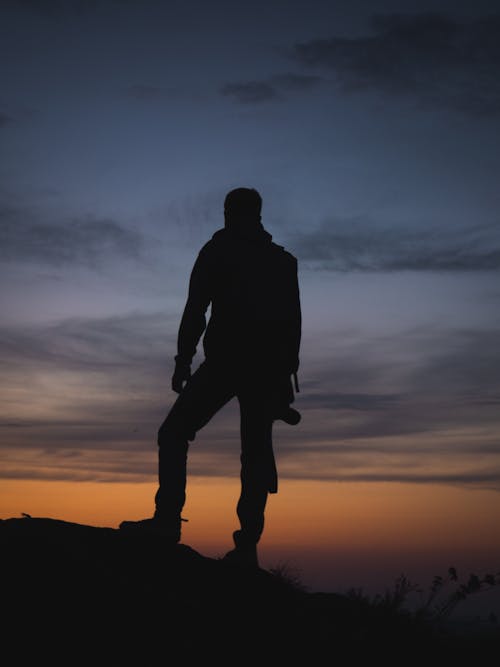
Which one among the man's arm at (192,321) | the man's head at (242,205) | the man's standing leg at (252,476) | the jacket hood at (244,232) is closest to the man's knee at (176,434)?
the man's arm at (192,321)

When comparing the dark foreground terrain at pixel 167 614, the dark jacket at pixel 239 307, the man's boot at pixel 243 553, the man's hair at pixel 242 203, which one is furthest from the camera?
the man's hair at pixel 242 203

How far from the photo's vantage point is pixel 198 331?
823 cm

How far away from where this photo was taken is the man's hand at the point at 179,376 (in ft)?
27.0

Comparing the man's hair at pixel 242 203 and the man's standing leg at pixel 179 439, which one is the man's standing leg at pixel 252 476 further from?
the man's hair at pixel 242 203

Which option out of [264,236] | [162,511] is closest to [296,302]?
[264,236]

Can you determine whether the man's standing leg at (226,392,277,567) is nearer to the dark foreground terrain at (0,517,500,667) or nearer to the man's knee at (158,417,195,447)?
the dark foreground terrain at (0,517,500,667)

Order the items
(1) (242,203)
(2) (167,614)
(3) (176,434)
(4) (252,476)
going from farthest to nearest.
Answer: (1) (242,203)
(4) (252,476)
(3) (176,434)
(2) (167,614)

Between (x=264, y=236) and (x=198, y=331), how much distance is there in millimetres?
1145

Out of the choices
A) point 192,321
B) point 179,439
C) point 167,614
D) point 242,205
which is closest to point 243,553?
point 179,439

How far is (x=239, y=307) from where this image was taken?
813 cm

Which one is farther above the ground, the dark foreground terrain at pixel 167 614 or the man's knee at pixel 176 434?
the man's knee at pixel 176 434

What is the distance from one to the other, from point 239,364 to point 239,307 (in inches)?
20.7

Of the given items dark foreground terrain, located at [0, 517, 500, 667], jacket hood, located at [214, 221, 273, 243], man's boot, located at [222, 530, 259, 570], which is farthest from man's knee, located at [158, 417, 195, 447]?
jacket hood, located at [214, 221, 273, 243]

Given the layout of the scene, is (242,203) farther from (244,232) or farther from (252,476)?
(252,476)
